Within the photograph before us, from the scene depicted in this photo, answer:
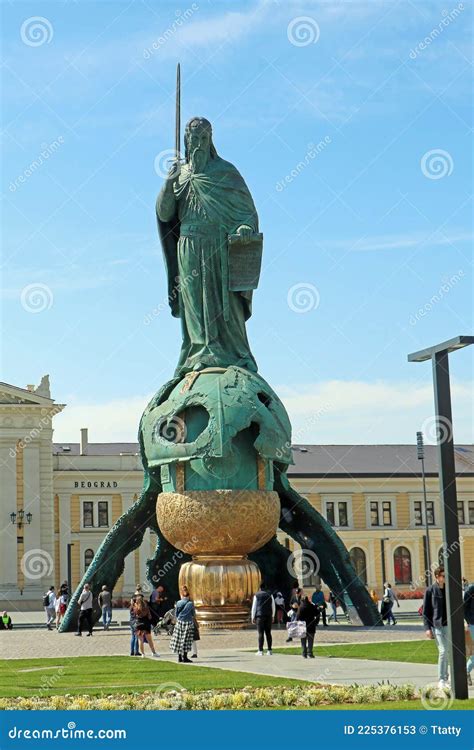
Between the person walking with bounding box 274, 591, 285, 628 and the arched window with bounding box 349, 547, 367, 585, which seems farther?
the arched window with bounding box 349, 547, 367, 585

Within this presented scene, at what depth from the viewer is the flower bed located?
584 inches

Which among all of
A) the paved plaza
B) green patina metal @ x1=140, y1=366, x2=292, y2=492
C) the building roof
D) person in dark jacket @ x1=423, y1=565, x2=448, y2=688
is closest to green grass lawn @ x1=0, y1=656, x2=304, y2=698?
the paved plaza

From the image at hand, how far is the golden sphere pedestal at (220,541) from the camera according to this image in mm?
28688

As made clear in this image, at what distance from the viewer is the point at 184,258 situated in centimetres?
3089

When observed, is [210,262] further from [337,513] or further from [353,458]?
[353,458]

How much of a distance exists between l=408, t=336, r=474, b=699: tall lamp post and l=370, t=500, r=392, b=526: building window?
6412 centimetres

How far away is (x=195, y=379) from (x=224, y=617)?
5562 millimetres

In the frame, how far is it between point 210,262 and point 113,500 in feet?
158

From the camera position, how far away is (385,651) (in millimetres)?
23828

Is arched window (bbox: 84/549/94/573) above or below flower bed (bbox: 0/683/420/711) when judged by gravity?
above

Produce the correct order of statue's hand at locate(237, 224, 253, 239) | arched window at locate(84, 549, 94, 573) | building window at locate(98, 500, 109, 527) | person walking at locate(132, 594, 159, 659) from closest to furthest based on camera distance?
1. person walking at locate(132, 594, 159, 659)
2. statue's hand at locate(237, 224, 253, 239)
3. arched window at locate(84, 549, 94, 573)
4. building window at locate(98, 500, 109, 527)

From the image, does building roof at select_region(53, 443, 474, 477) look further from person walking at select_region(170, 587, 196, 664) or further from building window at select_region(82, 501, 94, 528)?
person walking at select_region(170, 587, 196, 664)
